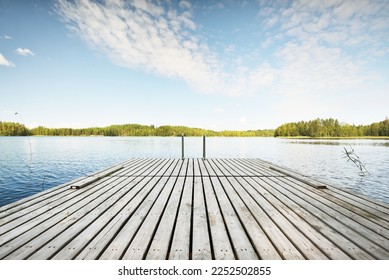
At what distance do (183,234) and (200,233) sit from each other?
183 mm

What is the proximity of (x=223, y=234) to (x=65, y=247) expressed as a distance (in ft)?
5.08

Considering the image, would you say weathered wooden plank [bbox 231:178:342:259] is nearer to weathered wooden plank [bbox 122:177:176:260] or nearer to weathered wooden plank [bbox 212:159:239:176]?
weathered wooden plank [bbox 122:177:176:260]

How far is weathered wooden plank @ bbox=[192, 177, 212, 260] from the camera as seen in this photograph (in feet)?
5.53

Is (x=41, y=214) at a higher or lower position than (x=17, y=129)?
lower

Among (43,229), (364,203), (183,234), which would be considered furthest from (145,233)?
(364,203)

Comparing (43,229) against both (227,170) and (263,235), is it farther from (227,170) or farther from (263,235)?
(227,170)

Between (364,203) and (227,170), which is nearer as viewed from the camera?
(364,203)

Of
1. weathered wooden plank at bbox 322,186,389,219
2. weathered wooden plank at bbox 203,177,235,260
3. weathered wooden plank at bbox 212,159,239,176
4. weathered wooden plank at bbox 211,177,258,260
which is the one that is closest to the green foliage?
weathered wooden plank at bbox 212,159,239,176

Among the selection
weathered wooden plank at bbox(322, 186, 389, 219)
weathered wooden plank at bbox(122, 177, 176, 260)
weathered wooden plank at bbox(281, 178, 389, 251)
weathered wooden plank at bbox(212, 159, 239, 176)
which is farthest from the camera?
weathered wooden plank at bbox(212, 159, 239, 176)

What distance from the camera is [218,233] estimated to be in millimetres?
2037

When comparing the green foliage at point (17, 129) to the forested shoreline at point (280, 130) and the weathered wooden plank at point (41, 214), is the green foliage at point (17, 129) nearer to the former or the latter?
the weathered wooden plank at point (41, 214)

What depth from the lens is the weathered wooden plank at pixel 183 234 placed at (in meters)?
1.69

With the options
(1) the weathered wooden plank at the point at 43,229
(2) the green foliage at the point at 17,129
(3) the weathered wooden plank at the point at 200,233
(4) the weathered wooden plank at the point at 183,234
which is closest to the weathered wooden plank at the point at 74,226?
(1) the weathered wooden plank at the point at 43,229
